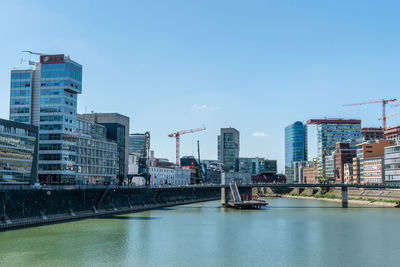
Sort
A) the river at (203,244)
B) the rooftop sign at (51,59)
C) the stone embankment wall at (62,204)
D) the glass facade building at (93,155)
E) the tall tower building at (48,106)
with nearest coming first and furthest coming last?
A: the river at (203,244) < the stone embankment wall at (62,204) < the tall tower building at (48,106) < the rooftop sign at (51,59) < the glass facade building at (93,155)

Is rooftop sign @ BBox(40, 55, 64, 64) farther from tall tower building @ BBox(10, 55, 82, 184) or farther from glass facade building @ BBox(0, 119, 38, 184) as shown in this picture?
glass facade building @ BBox(0, 119, 38, 184)

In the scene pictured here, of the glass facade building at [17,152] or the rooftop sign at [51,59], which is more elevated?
the rooftop sign at [51,59]

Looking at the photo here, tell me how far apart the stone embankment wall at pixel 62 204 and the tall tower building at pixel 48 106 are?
69.3 ft

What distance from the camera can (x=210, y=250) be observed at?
228ft

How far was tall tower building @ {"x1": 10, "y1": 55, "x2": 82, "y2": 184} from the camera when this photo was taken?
142 meters

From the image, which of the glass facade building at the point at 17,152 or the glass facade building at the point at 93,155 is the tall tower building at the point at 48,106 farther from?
the glass facade building at the point at 17,152

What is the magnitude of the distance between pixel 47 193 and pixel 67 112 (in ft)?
163

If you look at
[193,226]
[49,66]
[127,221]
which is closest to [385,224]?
[193,226]

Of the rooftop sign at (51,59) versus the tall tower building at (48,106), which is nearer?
the tall tower building at (48,106)

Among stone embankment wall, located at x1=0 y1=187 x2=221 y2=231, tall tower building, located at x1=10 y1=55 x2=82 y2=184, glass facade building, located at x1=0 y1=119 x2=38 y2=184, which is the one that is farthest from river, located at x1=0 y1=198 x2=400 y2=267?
tall tower building, located at x1=10 y1=55 x2=82 y2=184

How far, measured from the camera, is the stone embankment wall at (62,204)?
87.6 meters

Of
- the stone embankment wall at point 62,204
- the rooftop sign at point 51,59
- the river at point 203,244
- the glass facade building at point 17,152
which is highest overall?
the rooftop sign at point 51,59

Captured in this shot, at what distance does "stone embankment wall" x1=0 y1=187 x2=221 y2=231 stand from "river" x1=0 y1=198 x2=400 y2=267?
438cm

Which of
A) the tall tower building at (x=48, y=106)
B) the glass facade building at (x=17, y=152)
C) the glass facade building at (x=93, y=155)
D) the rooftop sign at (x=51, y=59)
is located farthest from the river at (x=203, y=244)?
the rooftop sign at (x=51, y=59)
